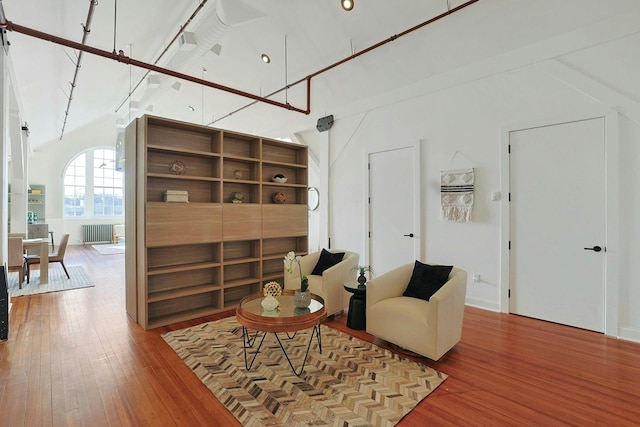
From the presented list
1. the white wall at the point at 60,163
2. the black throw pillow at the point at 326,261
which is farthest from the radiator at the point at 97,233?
the black throw pillow at the point at 326,261

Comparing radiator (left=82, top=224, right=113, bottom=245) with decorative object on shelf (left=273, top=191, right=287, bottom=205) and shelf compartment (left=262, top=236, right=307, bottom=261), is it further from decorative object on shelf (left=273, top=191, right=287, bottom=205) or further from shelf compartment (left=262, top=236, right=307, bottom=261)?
decorative object on shelf (left=273, top=191, right=287, bottom=205)

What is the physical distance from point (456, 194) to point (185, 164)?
373 centimetres

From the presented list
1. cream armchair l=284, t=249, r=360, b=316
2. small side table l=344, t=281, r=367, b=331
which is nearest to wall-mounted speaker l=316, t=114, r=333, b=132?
cream armchair l=284, t=249, r=360, b=316

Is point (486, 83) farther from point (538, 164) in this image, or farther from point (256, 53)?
point (256, 53)

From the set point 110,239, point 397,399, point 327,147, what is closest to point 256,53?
point 327,147

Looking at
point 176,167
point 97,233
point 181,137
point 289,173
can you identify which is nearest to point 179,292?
point 176,167

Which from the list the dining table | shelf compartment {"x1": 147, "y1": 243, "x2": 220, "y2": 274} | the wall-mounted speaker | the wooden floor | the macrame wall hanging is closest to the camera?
the wooden floor

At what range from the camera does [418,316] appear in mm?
2764

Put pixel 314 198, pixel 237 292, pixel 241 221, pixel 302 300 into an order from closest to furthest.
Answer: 1. pixel 302 300
2. pixel 241 221
3. pixel 237 292
4. pixel 314 198

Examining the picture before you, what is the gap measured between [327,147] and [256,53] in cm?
212

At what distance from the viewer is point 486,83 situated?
405 cm

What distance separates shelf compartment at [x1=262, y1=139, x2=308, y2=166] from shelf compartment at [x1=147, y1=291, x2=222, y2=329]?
6.99ft

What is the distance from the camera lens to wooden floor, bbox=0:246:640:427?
2.03 meters

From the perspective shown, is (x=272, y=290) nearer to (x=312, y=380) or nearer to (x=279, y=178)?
(x=312, y=380)
